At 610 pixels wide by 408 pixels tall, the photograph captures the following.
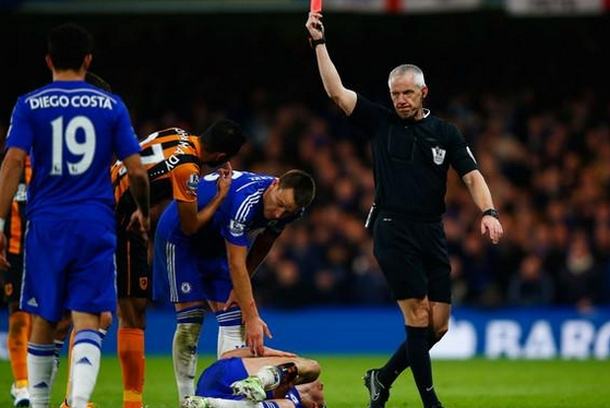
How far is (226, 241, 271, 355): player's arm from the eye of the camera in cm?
868

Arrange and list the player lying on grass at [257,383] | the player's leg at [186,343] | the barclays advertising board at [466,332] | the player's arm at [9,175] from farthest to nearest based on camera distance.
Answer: the barclays advertising board at [466,332], the player's leg at [186,343], the player lying on grass at [257,383], the player's arm at [9,175]

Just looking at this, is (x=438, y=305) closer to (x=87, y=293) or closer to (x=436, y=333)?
(x=436, y=333)

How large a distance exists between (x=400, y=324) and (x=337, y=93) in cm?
909

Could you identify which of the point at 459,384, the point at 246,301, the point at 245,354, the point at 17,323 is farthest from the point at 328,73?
the point at 459,384

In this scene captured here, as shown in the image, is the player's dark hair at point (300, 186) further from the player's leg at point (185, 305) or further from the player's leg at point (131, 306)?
the player's leg at point (131, 306)

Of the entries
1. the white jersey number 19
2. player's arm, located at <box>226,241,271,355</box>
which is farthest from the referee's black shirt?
the white jersey number 19

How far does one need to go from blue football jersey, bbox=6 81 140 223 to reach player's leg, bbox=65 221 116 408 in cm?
11

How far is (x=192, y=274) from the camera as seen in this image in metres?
9.38

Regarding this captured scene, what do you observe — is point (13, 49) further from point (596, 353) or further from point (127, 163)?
point (127, 163)

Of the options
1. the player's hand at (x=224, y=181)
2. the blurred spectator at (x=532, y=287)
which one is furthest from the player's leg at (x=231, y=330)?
the blurred spectator at (x=532, y=287)

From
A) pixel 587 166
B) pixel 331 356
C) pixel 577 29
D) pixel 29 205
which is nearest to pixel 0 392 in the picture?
pixel 29 205

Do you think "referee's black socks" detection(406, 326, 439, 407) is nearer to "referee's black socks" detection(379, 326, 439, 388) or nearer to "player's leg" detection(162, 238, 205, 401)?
"referee's black socks" detection(379, 326, 439, 388)

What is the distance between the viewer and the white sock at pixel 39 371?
25.6 ft

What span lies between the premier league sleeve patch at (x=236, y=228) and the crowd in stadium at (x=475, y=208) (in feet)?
29.8
